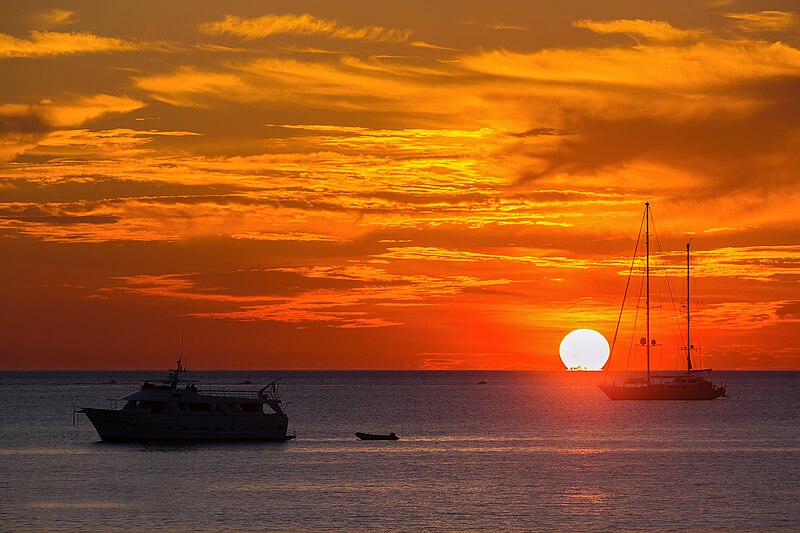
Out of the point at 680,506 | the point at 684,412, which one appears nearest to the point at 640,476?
the point at 680,506

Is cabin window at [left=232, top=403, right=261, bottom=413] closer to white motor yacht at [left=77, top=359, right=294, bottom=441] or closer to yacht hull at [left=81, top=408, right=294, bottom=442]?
white motor yacht at [left=77, top=359, right=294, bottom=441]

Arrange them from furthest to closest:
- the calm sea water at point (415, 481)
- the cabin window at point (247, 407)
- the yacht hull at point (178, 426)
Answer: the cabin window at point (247, 407)
the yacht hull at point (178, 426)
the calm sea water at point (415, 481)

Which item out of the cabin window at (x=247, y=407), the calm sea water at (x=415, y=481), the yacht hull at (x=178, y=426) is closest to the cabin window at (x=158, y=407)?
the yacht hull at (x=178, y=426)

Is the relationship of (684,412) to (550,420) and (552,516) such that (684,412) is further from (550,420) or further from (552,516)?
(552,516)

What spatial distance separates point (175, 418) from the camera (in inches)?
4203

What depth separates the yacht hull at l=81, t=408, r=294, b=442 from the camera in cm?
10656

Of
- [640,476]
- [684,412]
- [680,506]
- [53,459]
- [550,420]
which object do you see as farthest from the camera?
[684,412]

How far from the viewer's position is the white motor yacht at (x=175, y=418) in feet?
350

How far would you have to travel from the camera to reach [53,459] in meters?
97.8

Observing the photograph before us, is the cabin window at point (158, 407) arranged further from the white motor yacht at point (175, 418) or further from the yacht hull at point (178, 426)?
the yacht hull at point (178, 426)

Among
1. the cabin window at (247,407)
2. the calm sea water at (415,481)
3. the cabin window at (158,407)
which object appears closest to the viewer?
the calm sea water at (415,481)

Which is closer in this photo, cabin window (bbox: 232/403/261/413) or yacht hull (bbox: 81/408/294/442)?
yacht hull (bbox: 81/408/294/442)

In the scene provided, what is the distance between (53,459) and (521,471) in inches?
1589

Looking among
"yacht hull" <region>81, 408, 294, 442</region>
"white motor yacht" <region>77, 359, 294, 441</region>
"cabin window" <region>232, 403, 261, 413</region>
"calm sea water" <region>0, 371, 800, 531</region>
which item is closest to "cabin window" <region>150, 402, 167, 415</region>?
"white motor yacht" <region>77, 359, 294, 441</region>
